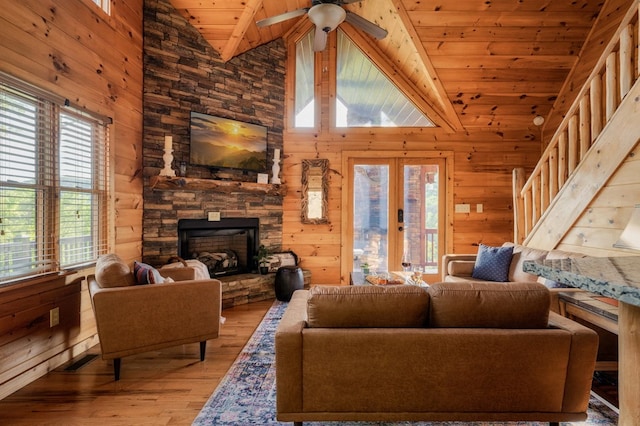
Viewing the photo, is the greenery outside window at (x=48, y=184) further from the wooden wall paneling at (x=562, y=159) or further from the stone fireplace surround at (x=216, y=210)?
the wooden wall paneling at (x=562, y=159)

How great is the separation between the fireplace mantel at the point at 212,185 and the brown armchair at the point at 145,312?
4.44 feet

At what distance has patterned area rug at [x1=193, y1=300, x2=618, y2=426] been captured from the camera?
6.35 ft

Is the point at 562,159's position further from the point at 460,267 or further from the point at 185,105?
the point at 185,105

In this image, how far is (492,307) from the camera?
171cm

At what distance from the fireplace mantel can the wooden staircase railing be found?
325 cm

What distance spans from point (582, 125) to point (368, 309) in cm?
302

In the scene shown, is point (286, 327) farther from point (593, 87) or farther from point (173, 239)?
point (593, 87)

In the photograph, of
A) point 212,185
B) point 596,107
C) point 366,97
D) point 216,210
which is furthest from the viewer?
point 366,97

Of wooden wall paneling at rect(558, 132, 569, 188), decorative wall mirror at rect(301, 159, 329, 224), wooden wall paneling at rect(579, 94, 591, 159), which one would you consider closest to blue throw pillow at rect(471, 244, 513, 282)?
wooden wall paneling at rect(558, 132, 569, 188)

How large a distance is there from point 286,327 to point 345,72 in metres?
4.67

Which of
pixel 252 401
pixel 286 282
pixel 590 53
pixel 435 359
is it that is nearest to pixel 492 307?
pixel 435 359

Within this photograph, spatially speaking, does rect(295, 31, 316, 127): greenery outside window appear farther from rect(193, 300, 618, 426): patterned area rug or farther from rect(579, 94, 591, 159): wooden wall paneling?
rect(193, 300, 618, 426): patterned area rug

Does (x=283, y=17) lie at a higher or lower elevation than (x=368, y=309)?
higher

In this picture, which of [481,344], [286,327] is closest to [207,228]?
[286,327]
